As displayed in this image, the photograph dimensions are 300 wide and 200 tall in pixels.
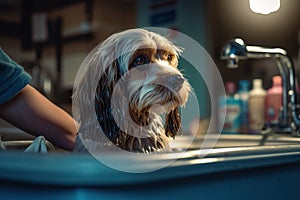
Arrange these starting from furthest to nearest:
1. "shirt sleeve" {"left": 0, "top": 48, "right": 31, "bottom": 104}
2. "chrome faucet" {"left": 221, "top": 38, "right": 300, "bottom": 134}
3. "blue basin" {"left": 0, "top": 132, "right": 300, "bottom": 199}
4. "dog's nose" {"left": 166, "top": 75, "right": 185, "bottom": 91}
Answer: "chrome faucet" {"left": 221, "top": 38, "right": 300, "bottom": 134} < "shirt sleeve" {"left": 0, "top": 48, "right": 31, "bottom": 104} < "dog's nose" {"left": 166, "top": 75, "right": 185, "bottom": 91} < "blue basin" {"left": 0, "top": 132, "right": 300, "bottom": 199}

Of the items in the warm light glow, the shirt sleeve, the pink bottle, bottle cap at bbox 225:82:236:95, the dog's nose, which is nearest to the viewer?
the dog's nose

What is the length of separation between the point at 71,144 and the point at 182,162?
1.06ft

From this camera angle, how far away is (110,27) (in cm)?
279

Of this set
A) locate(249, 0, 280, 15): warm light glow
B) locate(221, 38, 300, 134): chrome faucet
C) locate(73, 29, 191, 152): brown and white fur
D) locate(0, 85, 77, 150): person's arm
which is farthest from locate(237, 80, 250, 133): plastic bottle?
locate(73, 29, 191, 152): brown and white fur

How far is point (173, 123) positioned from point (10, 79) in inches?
9.8

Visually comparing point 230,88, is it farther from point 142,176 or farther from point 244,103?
point 142,176

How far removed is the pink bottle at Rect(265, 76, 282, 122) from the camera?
1494 mm

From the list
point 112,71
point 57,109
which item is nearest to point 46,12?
point 57,109

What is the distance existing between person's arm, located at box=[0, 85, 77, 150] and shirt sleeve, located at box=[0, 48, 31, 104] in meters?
0.03

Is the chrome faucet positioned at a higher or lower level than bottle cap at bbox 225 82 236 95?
higher

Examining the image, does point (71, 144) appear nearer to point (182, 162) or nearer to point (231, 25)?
point (182, 162)

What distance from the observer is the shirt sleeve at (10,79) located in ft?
2.07

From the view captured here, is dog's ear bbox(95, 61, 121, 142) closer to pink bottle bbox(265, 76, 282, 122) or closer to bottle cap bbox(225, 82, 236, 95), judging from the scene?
pink bottle bbox(265, 76, 282, 122)

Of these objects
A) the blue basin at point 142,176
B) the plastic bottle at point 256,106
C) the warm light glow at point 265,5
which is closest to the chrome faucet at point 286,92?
the warm light glow at point 265,5
